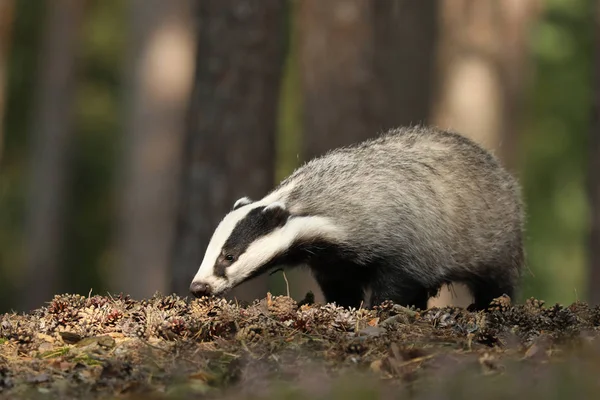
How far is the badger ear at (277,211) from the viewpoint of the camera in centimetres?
896

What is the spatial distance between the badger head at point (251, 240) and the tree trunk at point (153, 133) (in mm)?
13505

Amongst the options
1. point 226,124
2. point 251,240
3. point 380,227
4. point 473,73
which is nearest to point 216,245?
point 251,240

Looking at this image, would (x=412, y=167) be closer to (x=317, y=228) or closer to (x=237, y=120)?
(x=317, y=228)

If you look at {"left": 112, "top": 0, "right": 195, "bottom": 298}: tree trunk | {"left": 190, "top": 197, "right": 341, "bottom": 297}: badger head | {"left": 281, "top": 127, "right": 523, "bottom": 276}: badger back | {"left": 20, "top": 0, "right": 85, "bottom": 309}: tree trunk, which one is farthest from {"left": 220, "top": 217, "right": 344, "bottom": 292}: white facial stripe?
{"left": 20, "top": 0, "right": 85, "bottom": 309}: tree trunk

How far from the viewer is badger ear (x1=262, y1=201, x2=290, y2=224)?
29.4 ft

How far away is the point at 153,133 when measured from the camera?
22.9 meters

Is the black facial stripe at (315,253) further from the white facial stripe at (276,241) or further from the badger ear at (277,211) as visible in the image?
the badger ear at (277,211)

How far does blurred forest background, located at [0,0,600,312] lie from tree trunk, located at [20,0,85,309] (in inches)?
2.2

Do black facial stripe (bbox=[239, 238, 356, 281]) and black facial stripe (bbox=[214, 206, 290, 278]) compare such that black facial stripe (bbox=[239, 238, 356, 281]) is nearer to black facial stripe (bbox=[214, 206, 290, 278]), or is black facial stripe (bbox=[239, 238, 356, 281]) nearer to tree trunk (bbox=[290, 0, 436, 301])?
black facial stripe (bbox=[214, 206, 290, 278])

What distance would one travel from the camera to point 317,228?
9.24 metres

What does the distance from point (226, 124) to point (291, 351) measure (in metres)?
7.42

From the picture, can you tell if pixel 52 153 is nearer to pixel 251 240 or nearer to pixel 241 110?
pixel 241 110

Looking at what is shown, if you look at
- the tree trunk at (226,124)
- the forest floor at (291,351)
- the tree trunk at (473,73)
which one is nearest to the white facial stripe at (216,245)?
the forest floor at (291,351)

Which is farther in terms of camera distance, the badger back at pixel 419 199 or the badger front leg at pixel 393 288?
the badger back at pixel 419 199
